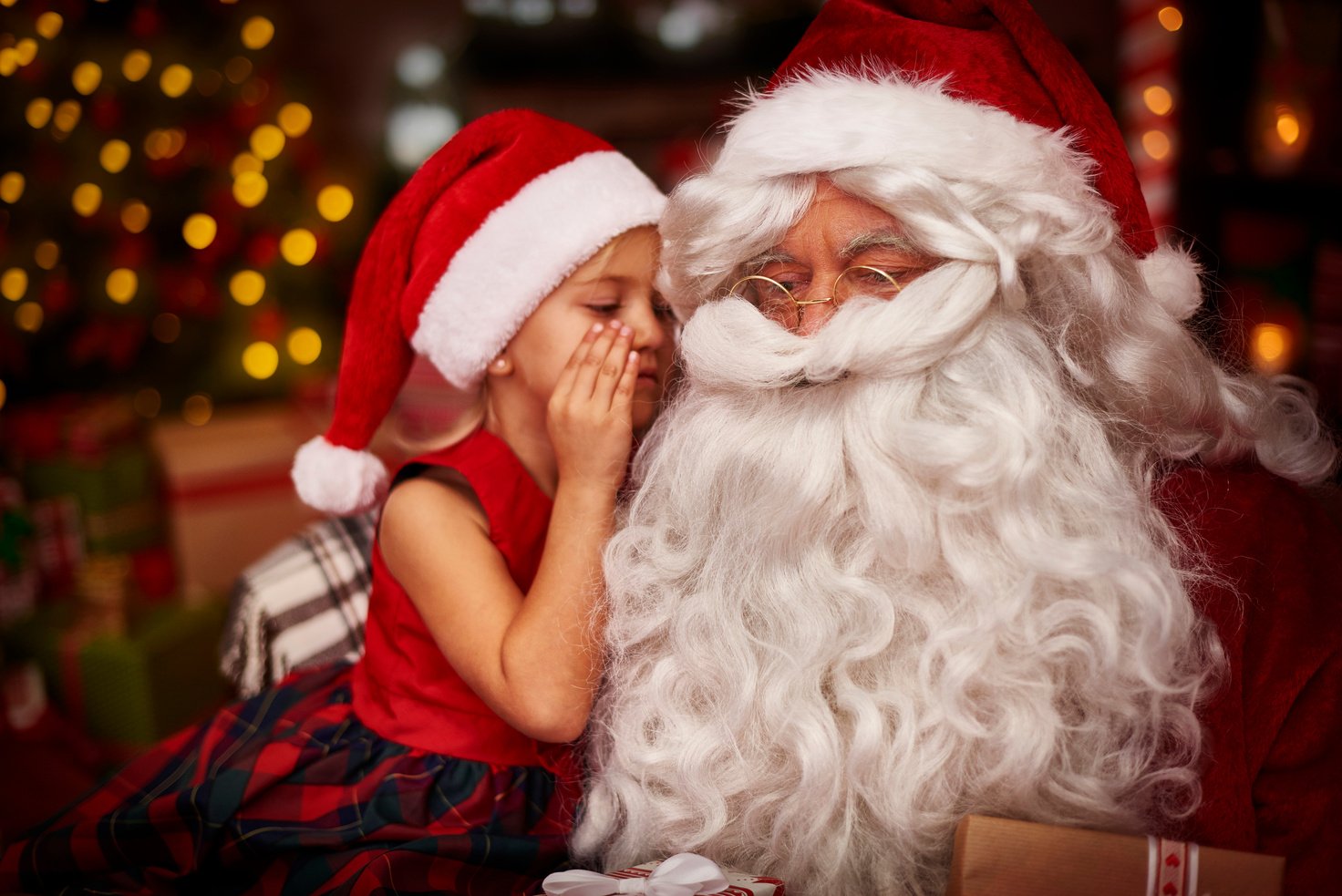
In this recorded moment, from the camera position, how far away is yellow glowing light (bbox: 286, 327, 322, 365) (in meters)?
3.73

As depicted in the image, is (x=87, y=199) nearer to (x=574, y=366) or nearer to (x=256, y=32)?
(x=256, y=32)

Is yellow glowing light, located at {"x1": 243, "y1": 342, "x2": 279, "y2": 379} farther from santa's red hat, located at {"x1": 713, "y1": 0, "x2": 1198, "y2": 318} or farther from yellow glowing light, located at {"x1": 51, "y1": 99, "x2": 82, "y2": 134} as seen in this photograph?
santa's red hat, located at {"x1": 713, "y1": 0, "x2": 1198, "y2": 318}

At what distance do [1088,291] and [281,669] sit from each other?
5.11ft

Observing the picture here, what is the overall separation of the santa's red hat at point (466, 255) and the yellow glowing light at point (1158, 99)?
2.93m

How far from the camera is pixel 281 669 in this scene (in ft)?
6.09

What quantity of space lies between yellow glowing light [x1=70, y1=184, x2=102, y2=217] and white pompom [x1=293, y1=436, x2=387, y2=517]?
2242 mm

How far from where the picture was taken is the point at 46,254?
123 inches

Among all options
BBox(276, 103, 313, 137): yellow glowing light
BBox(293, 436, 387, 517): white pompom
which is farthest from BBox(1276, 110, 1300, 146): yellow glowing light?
BBox(276, 103, 313, 137): yellow glowing light

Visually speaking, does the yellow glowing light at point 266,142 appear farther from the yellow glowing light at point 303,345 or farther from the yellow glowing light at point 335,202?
the yellow glowing light at point 303,345

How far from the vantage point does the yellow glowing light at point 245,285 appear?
11.8ft

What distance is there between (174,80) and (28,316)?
939 mm

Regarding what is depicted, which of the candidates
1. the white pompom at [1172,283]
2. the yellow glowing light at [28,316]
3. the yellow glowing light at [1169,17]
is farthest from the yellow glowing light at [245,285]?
the yellow glowing light at [1169,17]

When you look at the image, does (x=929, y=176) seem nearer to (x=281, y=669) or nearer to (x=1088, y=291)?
(x=1088, y=291)

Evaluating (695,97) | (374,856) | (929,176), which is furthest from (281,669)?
(695,97)
